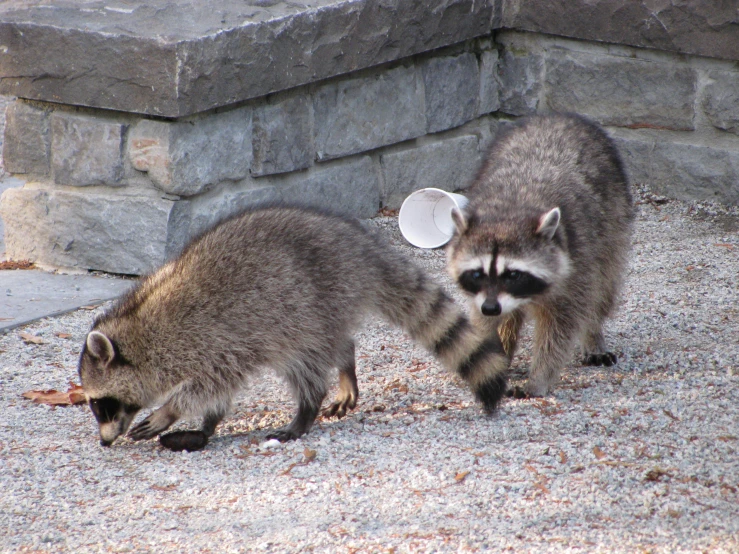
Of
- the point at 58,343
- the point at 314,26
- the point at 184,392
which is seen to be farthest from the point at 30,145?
the point at 184,392

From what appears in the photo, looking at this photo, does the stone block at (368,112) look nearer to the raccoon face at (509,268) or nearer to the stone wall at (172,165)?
the stone wall at (172,165)

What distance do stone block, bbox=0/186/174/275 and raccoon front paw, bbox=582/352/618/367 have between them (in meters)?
2.06

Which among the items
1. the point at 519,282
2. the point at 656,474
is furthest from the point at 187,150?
the point at 656,474

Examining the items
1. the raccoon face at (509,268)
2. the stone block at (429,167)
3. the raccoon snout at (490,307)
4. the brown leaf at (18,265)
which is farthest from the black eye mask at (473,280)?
the brown leaf at (18,265)

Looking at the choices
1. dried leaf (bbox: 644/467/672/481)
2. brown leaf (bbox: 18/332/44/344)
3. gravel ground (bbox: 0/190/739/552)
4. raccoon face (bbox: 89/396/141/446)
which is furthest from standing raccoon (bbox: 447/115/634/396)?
brown leaf (bbox: 18/332/44/344)

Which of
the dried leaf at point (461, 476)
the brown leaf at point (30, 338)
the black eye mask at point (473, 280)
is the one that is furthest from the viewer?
the brown leaf at point (30, 338)

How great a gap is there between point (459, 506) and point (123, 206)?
104 inches

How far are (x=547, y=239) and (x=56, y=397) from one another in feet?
6.56

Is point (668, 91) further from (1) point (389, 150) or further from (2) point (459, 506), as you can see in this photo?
(2) point (459, 506)

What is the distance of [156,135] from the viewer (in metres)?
4.67

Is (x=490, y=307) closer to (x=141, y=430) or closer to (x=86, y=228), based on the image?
(x=141, y=430)

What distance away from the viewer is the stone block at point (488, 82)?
20.6ft

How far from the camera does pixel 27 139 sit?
491 centimetres

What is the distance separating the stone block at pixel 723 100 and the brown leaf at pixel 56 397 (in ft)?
12.9
